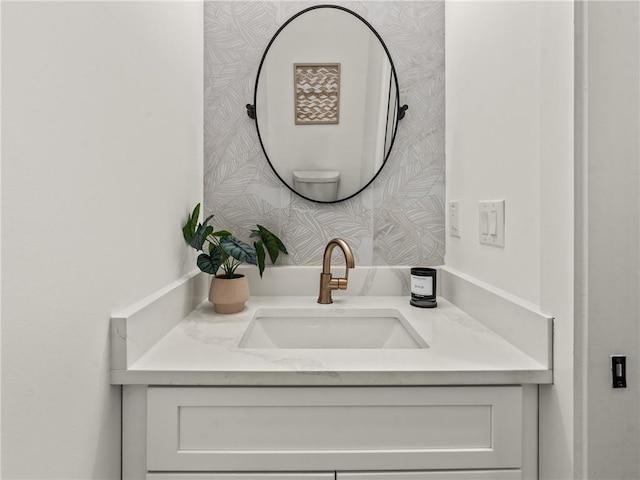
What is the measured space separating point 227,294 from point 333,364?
0.48 metres

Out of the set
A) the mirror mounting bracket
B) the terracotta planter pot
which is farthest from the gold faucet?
the mirror mounting bracket

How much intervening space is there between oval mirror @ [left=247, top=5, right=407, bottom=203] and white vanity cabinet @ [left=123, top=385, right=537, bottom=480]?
2.59ft

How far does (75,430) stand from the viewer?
652mm

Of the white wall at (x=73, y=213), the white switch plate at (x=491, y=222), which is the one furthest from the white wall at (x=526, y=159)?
the white wall at (x=73, y=213)

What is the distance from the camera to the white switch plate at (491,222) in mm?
1008

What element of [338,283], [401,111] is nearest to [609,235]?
[338,283]

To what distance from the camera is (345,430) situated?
0.80 metres

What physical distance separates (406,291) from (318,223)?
0.38 m

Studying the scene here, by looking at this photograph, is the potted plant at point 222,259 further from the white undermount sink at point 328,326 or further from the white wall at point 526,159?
the white wall at point 526,159

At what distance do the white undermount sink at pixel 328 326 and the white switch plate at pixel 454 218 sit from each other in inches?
12.6

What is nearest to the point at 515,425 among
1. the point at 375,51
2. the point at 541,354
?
the point at 541,354

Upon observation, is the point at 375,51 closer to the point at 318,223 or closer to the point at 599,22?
the point at 318,223

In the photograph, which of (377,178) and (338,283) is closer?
(338,283)

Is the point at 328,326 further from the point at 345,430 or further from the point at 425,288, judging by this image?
the point at 345,430
